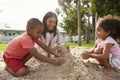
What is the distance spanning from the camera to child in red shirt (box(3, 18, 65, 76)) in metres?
4.38

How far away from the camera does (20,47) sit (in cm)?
458

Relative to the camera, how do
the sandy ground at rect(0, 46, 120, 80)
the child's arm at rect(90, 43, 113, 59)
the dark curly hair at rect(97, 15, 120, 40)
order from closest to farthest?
1. the sandy ground at rect(0, 46, 120, 80)
2. the child's arm at rect(90, 43, 113, 59)
3. the dark curly hair at rect(97, 15, 120, 40)

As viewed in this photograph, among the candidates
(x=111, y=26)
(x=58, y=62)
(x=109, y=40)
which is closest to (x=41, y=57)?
(x=58, y=62)

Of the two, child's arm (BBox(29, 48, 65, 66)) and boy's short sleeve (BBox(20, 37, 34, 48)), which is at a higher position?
boy's short sleeve (BBox(20, 37, 34, 48))

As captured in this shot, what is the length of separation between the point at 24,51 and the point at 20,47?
8 centimetres

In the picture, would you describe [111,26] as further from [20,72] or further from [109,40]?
[20,72]

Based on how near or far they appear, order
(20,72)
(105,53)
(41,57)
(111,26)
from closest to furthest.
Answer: (41,57) → (20,72) → (105,53) → (111,26)

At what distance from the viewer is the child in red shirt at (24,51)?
173 inches

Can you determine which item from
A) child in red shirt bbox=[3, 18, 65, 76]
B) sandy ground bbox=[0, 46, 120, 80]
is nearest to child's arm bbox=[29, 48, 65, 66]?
child in red shirt bbox=[3, 18, 65, 76]

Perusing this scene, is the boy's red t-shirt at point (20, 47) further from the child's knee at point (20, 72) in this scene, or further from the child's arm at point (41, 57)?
the child's knee at point (20, 72)

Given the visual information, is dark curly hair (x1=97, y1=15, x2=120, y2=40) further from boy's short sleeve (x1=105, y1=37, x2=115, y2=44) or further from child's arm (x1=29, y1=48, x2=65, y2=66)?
child's arm (x1=29, y1=48, x2=65, y2=66)

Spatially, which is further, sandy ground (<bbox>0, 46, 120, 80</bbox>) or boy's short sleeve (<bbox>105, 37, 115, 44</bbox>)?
boy's short sleeve (<bbox>105, 37, 115, 44</bbox>)

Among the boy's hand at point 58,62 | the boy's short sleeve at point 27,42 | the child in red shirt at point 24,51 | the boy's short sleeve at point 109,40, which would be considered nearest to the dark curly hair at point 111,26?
the boy's short sleeve at point 109,40

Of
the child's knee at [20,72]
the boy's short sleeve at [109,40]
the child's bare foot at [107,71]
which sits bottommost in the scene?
the child's bare foot at [107,71]
